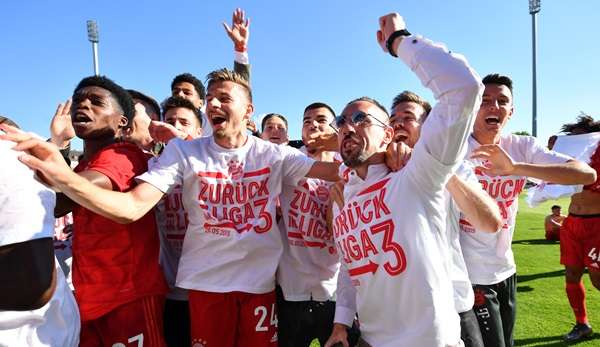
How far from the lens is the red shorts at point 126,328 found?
2260 millimetres

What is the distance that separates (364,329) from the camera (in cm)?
215

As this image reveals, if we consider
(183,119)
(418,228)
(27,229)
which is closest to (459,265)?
(418,228)

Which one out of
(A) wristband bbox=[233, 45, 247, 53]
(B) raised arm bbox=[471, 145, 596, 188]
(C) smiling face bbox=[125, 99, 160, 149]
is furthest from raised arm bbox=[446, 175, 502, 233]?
(A) wristband bbox=[233, 45, 247, 53]

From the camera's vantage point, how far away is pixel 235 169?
105 inches

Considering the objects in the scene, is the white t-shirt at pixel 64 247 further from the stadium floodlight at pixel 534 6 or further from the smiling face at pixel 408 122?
the stadium floodlight at pixel 534 6

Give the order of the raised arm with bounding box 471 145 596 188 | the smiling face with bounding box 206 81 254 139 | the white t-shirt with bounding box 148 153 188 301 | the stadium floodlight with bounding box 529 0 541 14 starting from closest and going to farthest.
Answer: the raised arm with bounding box 471 145 596 188 → the smiling face with bounding box 206 81 254 139 → the white t-shirt with bounding box 148 153 188 301 → the stadium floodlight with bounding box 529 0 541 14

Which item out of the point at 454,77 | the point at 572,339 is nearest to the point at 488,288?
the point at 454,77

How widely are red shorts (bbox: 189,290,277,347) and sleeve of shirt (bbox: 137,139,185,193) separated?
75 cm

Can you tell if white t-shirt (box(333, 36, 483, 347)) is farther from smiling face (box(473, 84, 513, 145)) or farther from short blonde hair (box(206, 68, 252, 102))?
smiling face (box(473, 84, 513, 145))

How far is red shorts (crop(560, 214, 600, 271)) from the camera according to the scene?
5.20 metres

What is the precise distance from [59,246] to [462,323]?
10.1 ft

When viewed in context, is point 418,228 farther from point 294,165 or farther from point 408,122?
point 408,122

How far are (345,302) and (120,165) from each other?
1549 mm

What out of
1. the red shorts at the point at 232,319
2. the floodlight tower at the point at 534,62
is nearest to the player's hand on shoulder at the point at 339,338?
the red shorts at the point at 232,319
